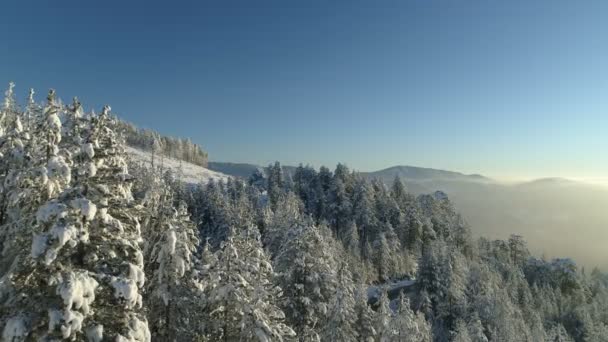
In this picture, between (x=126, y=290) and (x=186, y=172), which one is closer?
(x=126, y=290)

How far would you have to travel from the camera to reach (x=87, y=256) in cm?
1178

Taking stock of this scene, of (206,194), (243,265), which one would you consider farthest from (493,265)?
(243,265)

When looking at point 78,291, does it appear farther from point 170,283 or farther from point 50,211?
point 170,283

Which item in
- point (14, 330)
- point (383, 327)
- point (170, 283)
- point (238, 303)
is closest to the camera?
point (14, 330)

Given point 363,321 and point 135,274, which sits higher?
point 135,274

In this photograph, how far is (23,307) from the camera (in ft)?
36.1

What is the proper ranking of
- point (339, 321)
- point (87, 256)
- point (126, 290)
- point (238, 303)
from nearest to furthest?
point (126, 290) → point (87, 256) → point (238, 303) → point (339, 321)

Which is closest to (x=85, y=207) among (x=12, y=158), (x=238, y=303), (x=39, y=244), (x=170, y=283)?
(x=39, y=244)

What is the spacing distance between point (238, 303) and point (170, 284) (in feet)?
11.5

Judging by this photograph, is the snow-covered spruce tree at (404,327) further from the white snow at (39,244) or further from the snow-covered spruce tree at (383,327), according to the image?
the white snow at (39,244)

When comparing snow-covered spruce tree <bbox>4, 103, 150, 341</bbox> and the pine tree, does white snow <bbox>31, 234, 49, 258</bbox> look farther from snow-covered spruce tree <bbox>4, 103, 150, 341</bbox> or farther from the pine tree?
the pine tree

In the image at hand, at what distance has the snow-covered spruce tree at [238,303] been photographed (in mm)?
21734

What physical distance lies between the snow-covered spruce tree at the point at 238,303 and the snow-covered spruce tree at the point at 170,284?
110cm

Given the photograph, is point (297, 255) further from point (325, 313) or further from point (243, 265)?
point (243, 265)
